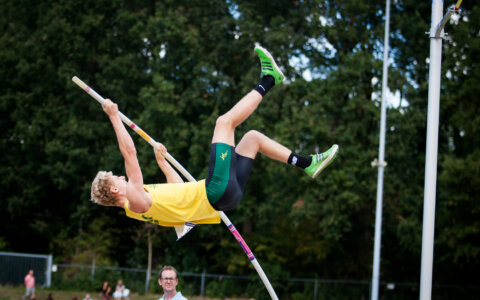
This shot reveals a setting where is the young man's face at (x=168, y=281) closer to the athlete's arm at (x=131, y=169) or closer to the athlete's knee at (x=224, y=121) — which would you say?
the athlete's arm at (x=131, y=169)

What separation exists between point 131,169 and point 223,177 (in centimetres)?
75

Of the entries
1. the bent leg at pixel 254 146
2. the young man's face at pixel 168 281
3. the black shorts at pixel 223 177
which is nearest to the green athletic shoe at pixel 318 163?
the bent leg at pixel 254 146

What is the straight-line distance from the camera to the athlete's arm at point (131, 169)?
4.62 meters

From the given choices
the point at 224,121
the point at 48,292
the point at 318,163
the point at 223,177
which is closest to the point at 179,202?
the point at 223,177

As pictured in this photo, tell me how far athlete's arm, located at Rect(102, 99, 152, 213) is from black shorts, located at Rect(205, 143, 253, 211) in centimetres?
54

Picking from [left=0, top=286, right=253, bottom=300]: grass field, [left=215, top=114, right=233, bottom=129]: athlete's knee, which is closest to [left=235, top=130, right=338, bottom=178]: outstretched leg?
[left=215, top=114, right=233, bottom=129]: athlete's knee

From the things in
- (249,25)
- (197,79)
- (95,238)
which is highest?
(249,25)

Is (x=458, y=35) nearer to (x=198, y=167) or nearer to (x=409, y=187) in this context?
(x=409, y=187)

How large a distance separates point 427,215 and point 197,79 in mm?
14307

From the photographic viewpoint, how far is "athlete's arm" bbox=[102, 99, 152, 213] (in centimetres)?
462

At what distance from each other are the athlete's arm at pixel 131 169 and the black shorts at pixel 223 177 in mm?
542

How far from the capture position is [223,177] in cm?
474

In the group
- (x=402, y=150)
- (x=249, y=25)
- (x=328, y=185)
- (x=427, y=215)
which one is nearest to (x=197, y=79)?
(x=249, y=25)

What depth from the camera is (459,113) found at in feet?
53.8
